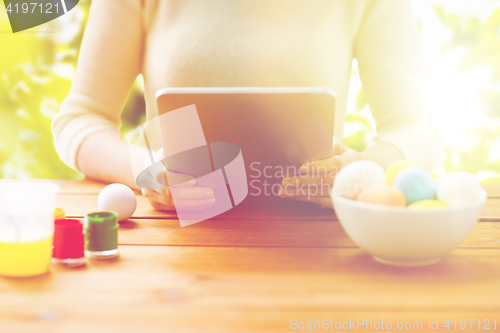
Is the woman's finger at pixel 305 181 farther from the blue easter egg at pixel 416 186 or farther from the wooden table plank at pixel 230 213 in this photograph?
the blue easter egg at pixel 416 186

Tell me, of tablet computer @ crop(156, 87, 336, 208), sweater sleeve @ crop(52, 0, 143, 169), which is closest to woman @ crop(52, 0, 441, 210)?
sweater sleeve @ crop(52, 0, 143, 169)

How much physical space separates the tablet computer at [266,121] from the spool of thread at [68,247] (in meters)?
0.25

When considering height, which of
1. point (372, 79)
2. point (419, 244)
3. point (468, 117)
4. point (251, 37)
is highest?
point (251, 37)

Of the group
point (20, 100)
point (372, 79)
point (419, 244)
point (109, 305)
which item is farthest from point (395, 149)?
point (20, 100)

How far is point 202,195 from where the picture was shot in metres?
0.83

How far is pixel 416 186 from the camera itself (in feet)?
1.88

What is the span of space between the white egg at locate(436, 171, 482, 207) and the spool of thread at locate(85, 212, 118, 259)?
46 centimetres

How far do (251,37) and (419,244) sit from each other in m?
0.85

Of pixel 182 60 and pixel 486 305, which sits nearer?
pixel 486 305

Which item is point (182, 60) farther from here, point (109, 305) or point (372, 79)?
point (109, 305)

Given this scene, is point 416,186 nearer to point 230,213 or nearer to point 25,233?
point 230,213

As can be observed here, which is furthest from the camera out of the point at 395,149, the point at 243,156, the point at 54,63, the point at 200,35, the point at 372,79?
the point at 54,63

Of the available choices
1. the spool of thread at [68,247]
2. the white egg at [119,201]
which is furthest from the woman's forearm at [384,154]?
the spool of thread at [68,247]

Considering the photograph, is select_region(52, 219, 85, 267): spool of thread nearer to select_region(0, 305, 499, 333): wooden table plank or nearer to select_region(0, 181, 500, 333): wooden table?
select_region(0, 181, 500, 333): wooden table
